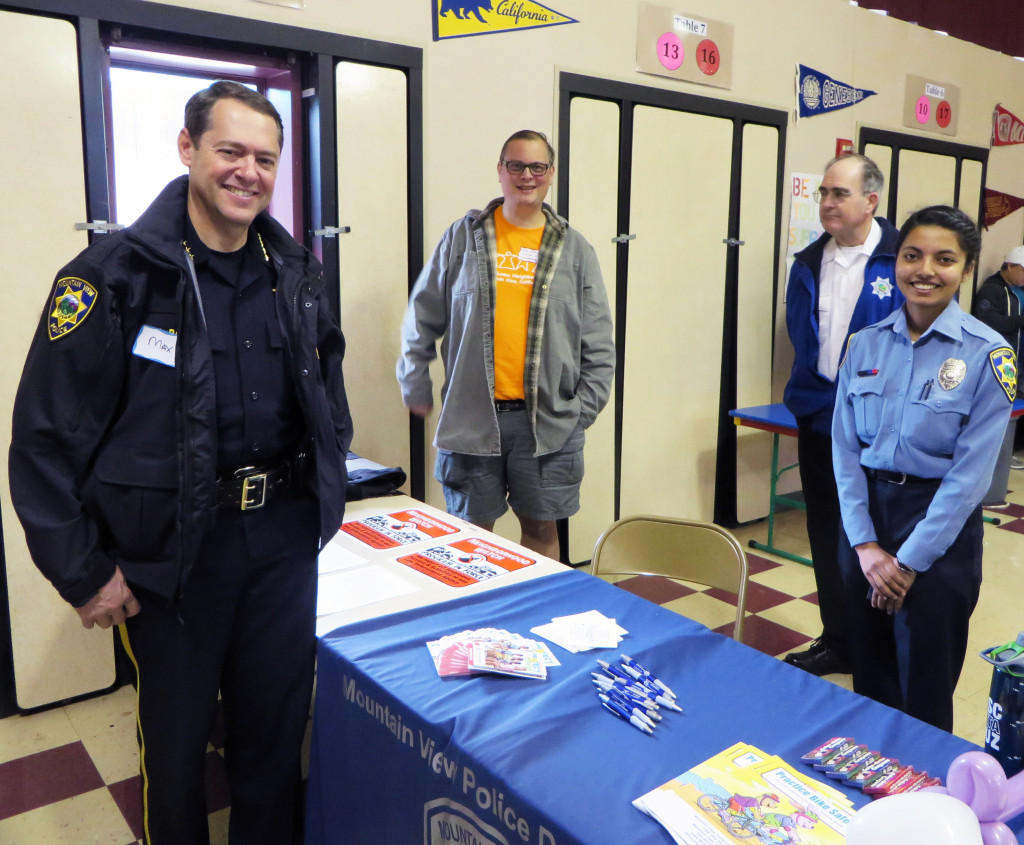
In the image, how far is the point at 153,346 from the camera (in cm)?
129

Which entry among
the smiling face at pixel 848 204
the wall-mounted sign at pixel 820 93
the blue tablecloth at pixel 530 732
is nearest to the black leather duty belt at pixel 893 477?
the blue tablecloth at pixel 530 732

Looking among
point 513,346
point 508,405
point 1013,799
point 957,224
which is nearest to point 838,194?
point 957,224

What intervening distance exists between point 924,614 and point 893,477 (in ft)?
1.00

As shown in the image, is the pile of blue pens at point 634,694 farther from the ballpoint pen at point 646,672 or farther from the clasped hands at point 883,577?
the clasped hands at point 883,577

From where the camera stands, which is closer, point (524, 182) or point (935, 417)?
point (935, 417)

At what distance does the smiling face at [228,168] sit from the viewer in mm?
1345

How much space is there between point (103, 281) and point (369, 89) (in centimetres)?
184

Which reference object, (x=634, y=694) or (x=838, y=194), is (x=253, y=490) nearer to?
(x=634, y=694)

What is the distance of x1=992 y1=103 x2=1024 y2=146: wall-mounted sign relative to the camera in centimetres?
566

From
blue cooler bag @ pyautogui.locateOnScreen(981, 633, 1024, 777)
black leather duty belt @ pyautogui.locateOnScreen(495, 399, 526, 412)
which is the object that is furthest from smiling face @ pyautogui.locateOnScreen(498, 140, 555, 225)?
blue cooler bag @ pyautogui.locateOnScreen(981, 633, 1024, 777)

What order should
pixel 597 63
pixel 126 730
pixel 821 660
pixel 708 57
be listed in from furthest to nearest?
pixel 708 57
pixel 597 63
pixel 821 660
pixel 126 730

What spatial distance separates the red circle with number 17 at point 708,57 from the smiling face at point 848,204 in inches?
52.9

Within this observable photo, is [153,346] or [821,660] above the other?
[153,346]

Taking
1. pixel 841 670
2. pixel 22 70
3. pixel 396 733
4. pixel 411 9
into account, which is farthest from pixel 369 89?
pixel 841 670
